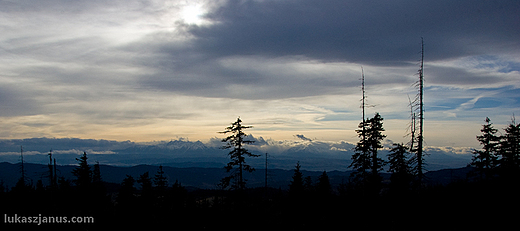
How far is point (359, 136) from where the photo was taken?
1334 inches

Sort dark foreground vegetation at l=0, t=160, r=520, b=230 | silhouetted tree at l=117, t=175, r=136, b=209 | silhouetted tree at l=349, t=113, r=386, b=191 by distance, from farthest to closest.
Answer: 1. silhouetted tree at l=117, t=175, r=136, b=209
2. silhouetted tree at l=349, t=113, r=386, b=191
3. dark foreground vegetation at l=0, t=160, r=520, b=230

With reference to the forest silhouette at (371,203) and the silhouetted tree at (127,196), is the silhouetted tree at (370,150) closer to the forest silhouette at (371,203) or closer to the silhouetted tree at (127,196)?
the forest silhouette at (371,203)

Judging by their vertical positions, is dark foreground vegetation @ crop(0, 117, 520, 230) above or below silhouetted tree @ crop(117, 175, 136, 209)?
above

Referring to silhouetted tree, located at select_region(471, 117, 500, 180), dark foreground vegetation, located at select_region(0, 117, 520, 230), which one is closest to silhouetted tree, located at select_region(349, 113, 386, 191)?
dark foreground vegetation, located at select_region(0, 117, 520, 230)

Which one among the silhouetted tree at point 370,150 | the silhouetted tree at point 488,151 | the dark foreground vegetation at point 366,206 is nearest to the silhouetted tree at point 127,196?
the dark foreground vegetation at point 366,206

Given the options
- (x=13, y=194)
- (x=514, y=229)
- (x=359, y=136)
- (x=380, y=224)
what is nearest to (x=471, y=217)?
(x=514, y=229)

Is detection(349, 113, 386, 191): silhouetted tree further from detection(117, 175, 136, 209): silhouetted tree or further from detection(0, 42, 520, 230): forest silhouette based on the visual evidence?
detection(117, 175, 136, 209): silhouetted tree

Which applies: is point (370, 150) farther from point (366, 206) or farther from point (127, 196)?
point (127, 196)

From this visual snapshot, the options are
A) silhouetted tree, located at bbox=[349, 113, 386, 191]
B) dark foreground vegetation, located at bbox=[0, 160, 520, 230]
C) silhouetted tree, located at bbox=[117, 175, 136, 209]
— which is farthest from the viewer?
silhouetted tree, located at bbox=[117, 175, 136, 209]

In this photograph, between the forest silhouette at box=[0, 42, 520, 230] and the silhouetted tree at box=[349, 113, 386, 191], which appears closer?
the forest silhouette at box=[0, 42, 520, 230]

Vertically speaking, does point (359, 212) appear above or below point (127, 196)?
above

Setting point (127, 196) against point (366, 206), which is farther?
point (127, 196)

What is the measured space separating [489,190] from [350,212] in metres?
12.1

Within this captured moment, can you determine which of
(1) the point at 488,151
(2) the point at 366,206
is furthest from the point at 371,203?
(1) the point at 488,151
